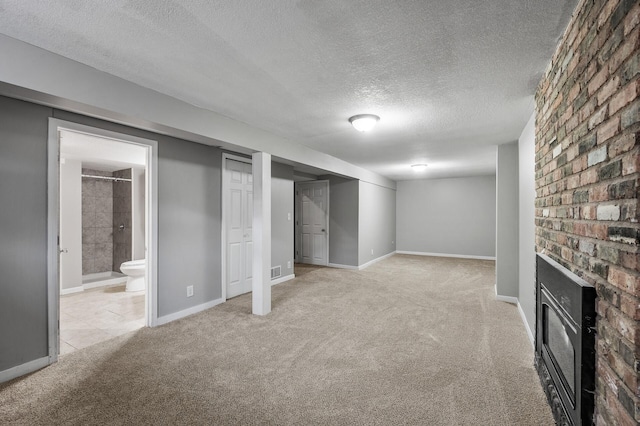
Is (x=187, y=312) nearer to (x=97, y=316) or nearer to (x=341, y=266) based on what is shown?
(x=97, y=316)

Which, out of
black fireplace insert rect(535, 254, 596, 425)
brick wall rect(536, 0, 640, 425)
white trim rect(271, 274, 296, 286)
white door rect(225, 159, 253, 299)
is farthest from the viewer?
white trim rect(271, 274, 296, 286)

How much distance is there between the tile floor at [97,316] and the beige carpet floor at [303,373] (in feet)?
0.85

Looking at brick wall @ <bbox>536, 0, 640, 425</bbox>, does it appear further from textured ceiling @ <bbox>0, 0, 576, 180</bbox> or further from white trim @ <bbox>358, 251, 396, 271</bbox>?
white trim @ <bbox>358, 251, 396, 271</bbox>

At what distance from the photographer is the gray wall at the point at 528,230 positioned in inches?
113

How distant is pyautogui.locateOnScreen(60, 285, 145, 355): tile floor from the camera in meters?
3.07

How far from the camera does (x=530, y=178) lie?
2.95 m

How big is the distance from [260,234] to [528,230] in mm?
2924

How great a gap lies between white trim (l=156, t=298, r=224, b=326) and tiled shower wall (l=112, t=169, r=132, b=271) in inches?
105

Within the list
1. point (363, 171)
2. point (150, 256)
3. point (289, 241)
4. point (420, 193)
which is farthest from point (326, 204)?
→ point (150, 256)

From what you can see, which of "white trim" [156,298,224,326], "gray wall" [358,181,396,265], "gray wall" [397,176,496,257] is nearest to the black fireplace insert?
"white trim" [156,298,224,326]

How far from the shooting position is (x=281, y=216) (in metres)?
5.58

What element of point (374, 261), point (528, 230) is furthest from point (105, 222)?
point (528, 230)

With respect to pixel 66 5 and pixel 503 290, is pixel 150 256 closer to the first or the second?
pixel 66 5

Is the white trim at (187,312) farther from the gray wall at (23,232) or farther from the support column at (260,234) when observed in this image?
the gray wall at (23,232)
